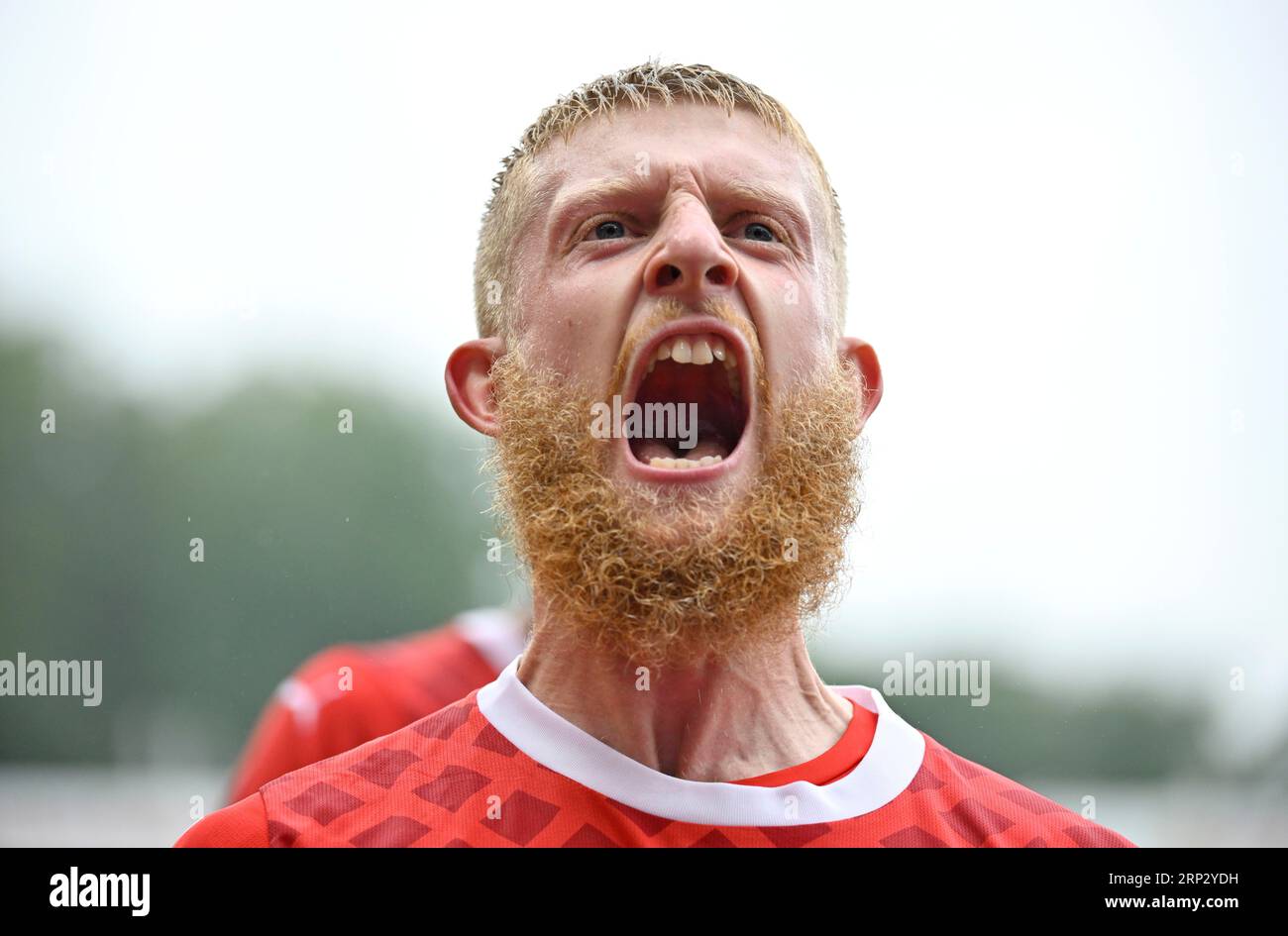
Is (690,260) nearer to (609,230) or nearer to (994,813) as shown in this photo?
(609,230)

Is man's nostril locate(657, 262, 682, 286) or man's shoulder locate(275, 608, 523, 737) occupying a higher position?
man's nostril locate(657, 262, 682, 286)

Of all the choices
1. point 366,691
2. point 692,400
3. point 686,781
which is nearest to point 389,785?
point 686,781

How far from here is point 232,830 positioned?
1.90m

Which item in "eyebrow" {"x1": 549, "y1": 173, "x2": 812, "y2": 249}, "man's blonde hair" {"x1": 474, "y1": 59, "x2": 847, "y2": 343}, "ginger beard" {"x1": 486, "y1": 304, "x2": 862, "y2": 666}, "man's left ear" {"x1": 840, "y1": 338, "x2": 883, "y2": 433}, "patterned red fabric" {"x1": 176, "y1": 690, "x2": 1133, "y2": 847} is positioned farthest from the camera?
"man's left ear" {"x1": 840, "y1": 338, "x2": 883, "y2": 433}

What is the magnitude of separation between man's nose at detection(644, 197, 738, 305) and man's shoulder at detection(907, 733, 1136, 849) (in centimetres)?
97

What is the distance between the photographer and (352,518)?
3.58 m

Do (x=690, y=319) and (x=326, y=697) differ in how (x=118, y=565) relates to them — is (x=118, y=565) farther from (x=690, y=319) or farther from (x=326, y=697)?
(x=690, y=319)

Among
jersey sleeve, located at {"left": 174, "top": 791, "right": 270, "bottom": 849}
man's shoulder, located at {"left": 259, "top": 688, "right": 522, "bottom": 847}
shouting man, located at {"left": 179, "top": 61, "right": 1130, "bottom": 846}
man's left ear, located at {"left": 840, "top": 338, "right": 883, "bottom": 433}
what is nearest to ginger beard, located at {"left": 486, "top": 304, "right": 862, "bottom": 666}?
shouting man, located at {"left": 179, "top": 61, "right": 1130, "bottom": 846}

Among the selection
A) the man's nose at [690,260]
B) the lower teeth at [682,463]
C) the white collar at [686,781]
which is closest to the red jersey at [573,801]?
the white collar at [686,781]

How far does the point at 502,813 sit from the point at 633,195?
3.77 ft

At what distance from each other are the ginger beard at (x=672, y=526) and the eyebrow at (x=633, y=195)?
0.26 meters

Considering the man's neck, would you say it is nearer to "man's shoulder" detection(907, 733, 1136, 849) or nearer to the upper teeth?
"man's shoulder" detection(907, 733, 1136, 849)

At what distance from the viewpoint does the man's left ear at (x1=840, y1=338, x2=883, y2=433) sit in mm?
2381

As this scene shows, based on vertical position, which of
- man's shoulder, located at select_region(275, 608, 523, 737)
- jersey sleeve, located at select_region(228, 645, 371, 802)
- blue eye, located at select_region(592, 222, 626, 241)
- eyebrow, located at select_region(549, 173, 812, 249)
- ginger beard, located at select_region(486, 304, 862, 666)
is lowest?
jersey sleeve, located at select_region(228, 645, 371, 802)
